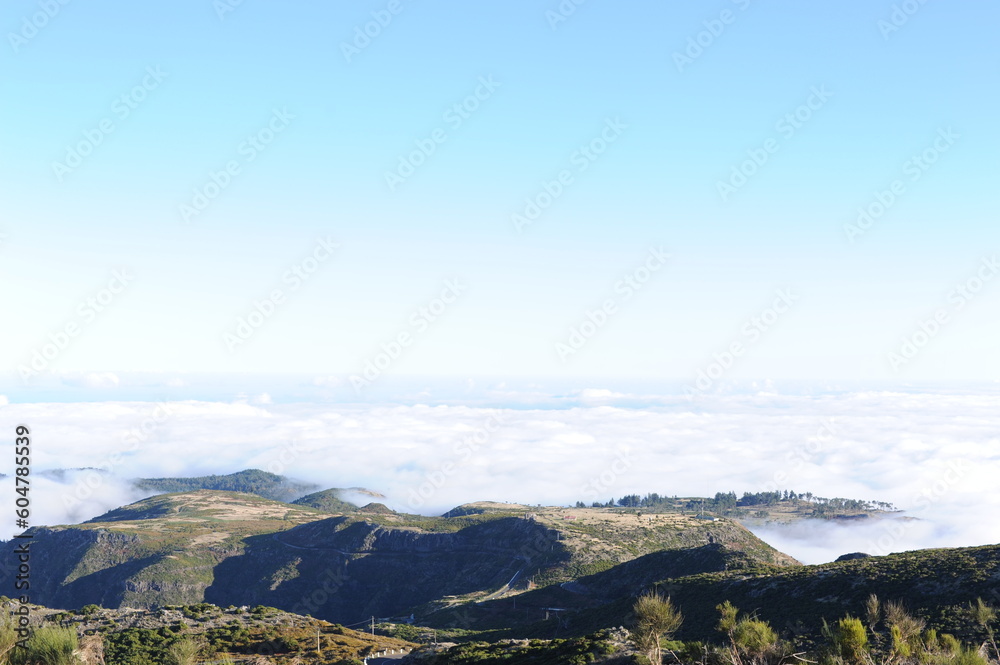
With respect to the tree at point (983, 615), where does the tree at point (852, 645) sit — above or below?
above

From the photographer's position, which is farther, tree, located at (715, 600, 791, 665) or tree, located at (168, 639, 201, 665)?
tree, located at (168, 639, 201, 665)

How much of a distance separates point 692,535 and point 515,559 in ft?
172

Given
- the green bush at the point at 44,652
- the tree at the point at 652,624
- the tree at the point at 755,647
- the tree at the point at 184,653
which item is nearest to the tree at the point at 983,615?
the tree at the point at 755,647

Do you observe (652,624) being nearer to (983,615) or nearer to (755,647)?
(755,647)

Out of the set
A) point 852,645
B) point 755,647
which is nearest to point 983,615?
point 755,647

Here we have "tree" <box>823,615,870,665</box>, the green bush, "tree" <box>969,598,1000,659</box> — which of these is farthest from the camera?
"tree" <box>969,598,1000,659</box>

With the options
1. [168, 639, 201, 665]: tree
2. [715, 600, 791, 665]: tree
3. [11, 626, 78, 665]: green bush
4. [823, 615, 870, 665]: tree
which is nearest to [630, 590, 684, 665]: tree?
[715, 600, 791, 665]: tree

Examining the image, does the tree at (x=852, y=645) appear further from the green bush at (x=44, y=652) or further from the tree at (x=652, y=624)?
the green bush at (x=44, y=652)

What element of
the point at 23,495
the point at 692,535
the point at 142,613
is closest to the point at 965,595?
the point at 23,495

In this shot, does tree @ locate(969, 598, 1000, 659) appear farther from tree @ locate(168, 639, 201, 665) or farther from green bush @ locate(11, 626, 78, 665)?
green bush @ locate(11, 626, 78, 665)

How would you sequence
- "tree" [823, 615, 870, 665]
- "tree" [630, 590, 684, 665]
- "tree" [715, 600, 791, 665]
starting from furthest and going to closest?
"tree" [630, 590, 684, 665] < "tree" [715, 600, 791, 665] < "tree" [823, 615, 870, 665]

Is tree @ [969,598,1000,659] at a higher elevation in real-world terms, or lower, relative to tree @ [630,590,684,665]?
lower

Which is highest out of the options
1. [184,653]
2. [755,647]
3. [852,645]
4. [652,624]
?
[852,645]

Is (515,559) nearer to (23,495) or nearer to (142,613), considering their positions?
(142,613)
